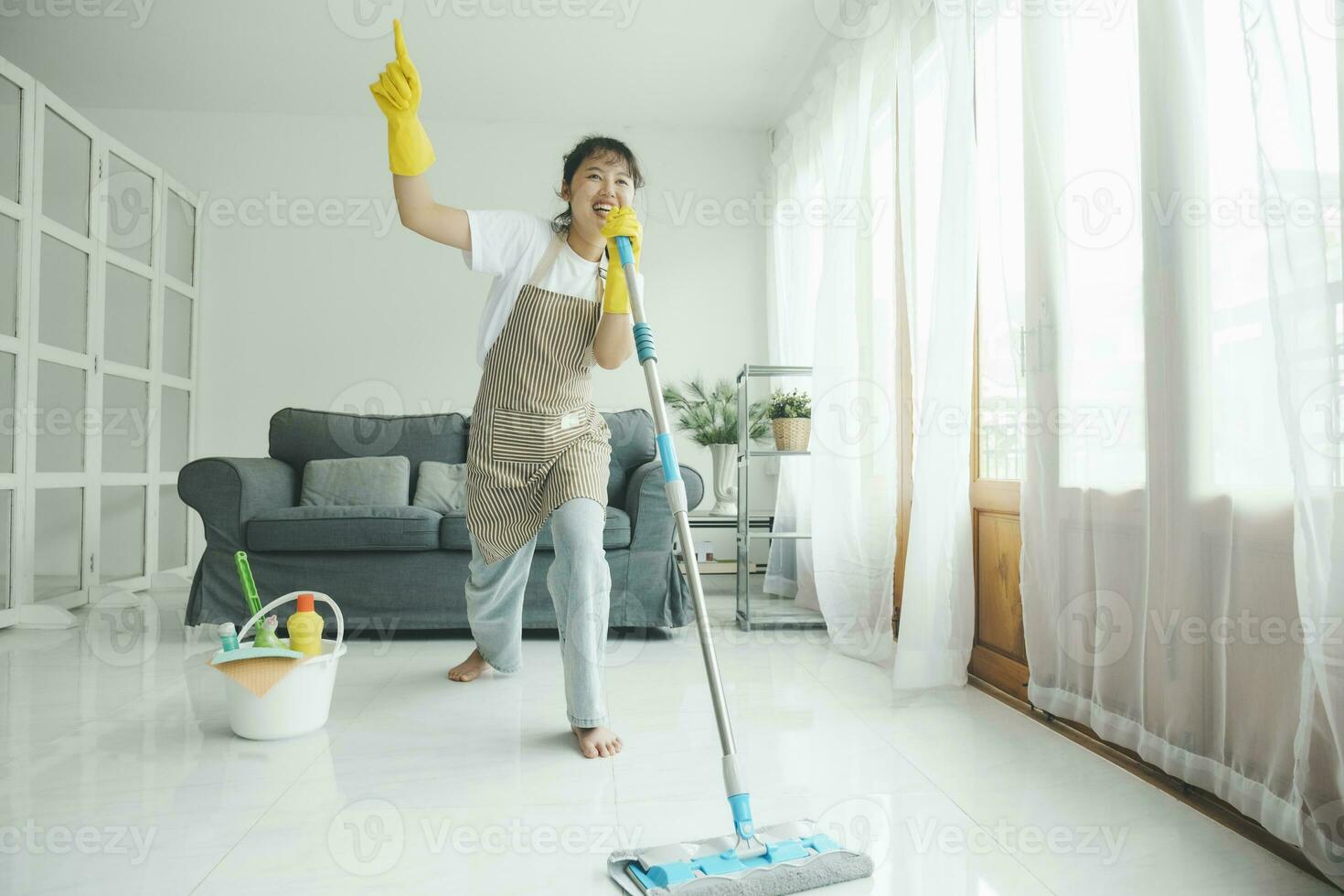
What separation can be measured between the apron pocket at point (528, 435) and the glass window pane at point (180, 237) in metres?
3.43

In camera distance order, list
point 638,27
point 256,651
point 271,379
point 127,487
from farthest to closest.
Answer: point 271,379
point 127,487
point 638,27
point 256,651

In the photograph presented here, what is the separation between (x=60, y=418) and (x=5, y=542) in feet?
2.02

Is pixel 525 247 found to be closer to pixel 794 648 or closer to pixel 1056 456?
pixel 1056 456

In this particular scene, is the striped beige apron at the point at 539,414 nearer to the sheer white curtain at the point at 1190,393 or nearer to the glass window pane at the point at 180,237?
the sheer white curtain at the point at 1190,393

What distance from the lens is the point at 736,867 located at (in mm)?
1234

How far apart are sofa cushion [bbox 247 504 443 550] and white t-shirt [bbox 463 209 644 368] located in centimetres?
127

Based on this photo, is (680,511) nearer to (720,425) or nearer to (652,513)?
(652,513)

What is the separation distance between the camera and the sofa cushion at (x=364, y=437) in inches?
147

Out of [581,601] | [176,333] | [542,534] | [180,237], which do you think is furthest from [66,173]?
[581,601]

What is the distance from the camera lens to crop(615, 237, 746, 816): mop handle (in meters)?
1.31

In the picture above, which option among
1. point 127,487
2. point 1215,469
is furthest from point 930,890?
point 127,487

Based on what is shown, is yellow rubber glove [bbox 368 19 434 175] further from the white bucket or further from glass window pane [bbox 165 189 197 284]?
glass window pane [bbox 165 189 197 284]

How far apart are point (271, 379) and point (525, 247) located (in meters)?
3.39

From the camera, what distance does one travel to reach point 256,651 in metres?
1.92
